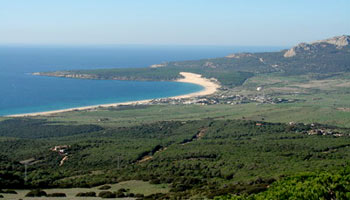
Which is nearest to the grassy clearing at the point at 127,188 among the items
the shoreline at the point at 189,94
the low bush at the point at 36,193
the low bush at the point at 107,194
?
the low bush at the point at 36,193

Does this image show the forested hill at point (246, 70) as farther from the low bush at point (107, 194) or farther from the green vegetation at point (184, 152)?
the low bush at point (107, 194)

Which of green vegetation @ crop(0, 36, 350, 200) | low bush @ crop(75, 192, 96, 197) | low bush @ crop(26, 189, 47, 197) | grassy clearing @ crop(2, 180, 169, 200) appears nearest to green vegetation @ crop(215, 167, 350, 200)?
green vegetation @ crop(0, 36, 350, 200)

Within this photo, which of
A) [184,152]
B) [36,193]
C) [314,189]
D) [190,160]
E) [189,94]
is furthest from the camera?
[189,94]

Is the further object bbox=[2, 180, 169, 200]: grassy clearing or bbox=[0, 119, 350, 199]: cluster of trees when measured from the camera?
bbox=[0, 119, 350, 199]: cluster of trees

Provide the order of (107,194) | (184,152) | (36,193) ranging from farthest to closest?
(184,152), (36,193), (107,194)

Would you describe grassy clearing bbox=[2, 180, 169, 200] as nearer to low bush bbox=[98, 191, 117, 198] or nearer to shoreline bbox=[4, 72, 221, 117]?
low bush bbox=[98, 191, 117, 198]

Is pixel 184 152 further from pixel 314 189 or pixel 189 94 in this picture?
pixel 189 94

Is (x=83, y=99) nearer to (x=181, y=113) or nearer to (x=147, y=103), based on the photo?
(x=147, y=103)

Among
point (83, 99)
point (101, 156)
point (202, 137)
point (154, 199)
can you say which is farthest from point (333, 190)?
point (83, 99)

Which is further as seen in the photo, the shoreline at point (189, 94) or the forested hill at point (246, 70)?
the forested hill at point (246, 70)

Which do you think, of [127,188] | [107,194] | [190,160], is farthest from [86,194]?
[190,160]

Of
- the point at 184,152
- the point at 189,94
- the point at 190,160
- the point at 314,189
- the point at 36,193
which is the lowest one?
the point at 189,94
